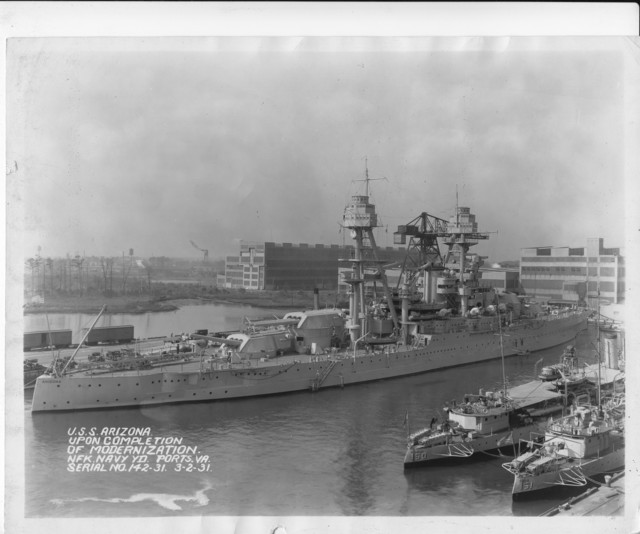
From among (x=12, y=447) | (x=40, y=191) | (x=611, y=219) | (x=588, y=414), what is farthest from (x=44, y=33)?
(x=588, y=414)

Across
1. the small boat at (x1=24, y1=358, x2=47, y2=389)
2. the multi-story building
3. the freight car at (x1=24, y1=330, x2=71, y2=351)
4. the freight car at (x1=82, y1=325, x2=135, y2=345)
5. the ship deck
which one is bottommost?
the ship deck

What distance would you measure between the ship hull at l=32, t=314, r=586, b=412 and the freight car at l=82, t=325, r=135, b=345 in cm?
224

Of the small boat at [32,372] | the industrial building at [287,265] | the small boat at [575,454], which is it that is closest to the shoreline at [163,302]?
the industrial building at [287,265]

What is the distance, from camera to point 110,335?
13.2m

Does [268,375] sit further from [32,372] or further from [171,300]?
[171,300]

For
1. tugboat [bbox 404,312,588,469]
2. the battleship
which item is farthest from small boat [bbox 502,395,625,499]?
the battleship

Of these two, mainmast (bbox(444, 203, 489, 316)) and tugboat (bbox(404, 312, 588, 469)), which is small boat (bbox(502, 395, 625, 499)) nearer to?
tugboat (bbox(404, 312, 588, 469))

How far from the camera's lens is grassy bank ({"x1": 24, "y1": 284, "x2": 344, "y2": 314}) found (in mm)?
10359

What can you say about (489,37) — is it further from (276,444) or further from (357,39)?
(276,444)

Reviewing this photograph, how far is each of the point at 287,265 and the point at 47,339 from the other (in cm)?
849

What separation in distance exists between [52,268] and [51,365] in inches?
106

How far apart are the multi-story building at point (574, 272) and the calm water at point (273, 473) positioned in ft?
10.6

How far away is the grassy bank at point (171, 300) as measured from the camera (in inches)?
408

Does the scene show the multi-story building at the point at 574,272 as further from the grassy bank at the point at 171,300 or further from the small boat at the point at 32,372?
the small boat at the point at 32,372
